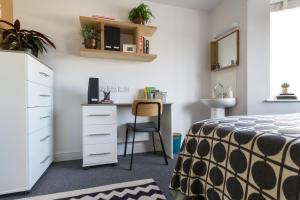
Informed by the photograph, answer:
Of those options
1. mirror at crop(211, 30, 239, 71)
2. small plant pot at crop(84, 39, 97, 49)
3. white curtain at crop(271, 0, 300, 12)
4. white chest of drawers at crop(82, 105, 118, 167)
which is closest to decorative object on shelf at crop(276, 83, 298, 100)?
mirror at crop(211, 30, 239, 71)

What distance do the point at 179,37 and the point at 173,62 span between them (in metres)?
0.44

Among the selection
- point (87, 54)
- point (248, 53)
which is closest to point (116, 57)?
point (87, 54)

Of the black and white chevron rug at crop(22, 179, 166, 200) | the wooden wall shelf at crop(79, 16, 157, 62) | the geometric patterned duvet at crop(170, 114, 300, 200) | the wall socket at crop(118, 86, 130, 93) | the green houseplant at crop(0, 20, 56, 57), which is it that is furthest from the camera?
the wall socket at crop(118, 86, 130, 93)

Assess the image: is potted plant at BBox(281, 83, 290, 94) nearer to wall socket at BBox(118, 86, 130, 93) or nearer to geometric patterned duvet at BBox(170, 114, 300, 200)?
geometric patterned duvet at BBox(170, 114, 300, 200)

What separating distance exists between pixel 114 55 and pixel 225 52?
67.5 inches

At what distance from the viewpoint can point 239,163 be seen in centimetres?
78

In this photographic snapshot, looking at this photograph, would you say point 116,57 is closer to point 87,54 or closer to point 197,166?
point 87,54

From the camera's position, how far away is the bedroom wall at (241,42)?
2.45 m

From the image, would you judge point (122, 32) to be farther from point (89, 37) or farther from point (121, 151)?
point (121, 151)

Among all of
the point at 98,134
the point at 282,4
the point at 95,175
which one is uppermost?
the point at 282,4

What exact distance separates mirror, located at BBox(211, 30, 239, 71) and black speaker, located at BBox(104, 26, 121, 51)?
1.61 meters

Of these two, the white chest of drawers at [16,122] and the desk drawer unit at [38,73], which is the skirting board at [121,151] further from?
the desk drawer unit at [38,73]

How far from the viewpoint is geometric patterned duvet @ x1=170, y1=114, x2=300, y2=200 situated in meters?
0.60

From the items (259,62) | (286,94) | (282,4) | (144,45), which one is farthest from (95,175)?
(282,4)
